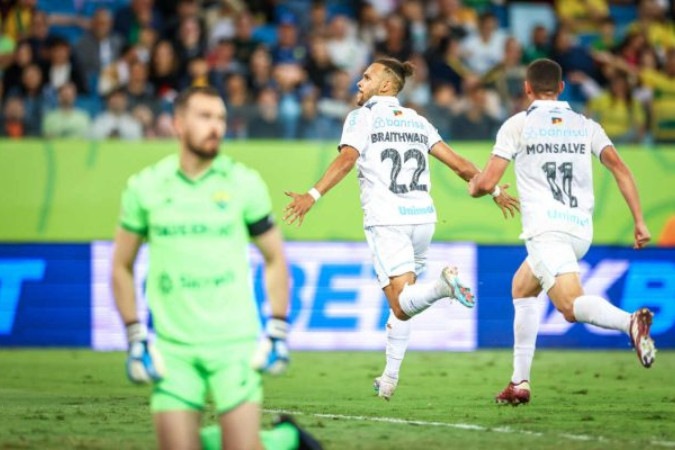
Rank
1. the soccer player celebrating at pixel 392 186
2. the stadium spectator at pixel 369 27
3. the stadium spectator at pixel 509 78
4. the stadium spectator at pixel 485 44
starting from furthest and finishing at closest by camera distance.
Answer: the stadium spectator at pixel 485 44 < the stadium spectator at pixel 369 27 < the stadium spectator at pixel 509 78 < the soccer player celebrating at pixel 392 186

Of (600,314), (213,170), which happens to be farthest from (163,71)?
(213,170)

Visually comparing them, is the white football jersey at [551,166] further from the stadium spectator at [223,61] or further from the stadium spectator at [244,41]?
the stadium spectator at [244,41]

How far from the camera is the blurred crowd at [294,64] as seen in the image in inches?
660

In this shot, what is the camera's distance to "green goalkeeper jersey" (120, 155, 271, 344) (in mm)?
6867

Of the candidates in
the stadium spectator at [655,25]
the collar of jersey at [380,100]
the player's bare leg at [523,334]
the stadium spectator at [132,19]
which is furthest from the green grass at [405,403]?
the stadium spectator at [655,25]

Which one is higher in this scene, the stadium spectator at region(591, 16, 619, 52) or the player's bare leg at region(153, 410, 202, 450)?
the stadium spectator at region(591, 16, 619, 52)

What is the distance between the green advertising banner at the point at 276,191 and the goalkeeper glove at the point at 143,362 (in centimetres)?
998

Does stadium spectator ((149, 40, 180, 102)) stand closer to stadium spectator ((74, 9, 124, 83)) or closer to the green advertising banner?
stadium spectator ((74, 9, 124, 83))

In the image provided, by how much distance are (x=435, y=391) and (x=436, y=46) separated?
303 inches

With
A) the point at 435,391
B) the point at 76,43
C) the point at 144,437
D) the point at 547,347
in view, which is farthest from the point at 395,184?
the point at 76,43

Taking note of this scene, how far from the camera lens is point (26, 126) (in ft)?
53.8

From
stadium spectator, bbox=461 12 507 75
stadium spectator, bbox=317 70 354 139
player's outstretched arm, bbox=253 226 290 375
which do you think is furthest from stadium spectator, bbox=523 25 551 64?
player's outstretched arm, bbox=253 226 290 375

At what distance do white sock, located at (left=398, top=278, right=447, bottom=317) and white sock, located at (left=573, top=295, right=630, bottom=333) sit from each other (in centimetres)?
94

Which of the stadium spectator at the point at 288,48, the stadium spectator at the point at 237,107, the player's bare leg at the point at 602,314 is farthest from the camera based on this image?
the stadium spectator at the point at 288,48
